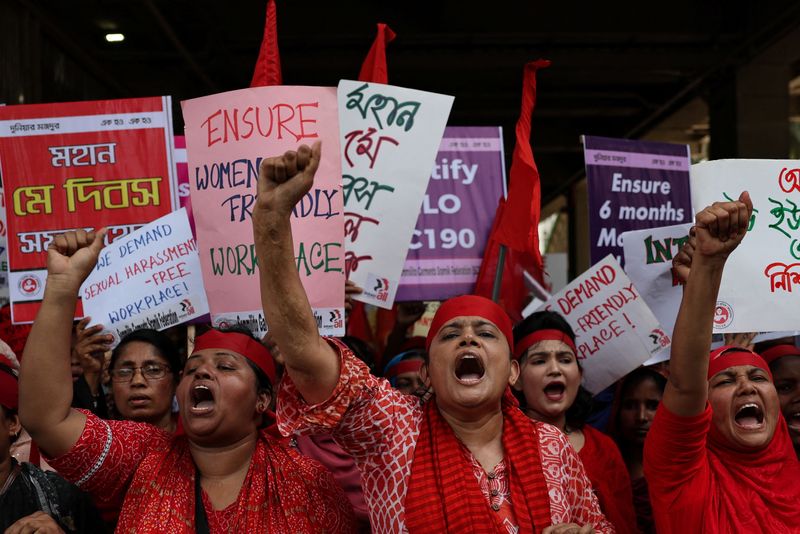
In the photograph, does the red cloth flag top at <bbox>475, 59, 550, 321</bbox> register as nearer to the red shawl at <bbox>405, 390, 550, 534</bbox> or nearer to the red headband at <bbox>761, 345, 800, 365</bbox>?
the red headband at <bbox>761, 345, 800, 365</bbox>

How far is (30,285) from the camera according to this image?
389 centimetres

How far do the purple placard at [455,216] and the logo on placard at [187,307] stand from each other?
110 cm

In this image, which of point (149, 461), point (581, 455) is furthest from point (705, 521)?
point (149, 461)

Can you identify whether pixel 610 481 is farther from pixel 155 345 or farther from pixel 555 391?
pixel 155 345

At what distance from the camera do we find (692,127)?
41.4 ft

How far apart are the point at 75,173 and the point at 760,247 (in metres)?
2.83

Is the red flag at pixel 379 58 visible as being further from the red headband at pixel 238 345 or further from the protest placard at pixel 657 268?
the red headband at pixel 238 345

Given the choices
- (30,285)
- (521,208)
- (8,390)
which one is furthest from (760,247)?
(30,285)

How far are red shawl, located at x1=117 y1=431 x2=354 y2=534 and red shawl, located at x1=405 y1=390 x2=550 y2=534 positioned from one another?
0.41 metres

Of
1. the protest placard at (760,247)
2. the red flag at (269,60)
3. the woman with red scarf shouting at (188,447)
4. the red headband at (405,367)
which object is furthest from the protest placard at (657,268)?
the woman with red scarf shouting at (188,447)

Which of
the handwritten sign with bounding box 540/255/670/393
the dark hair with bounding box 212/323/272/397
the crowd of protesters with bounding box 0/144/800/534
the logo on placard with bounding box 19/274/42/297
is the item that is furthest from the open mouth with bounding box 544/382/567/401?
the logo on placard with bounding box 19/274/42/297

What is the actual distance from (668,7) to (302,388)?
7.87 metres

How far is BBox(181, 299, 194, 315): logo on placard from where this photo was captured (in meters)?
3.81

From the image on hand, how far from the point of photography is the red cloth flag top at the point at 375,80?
4262mm
